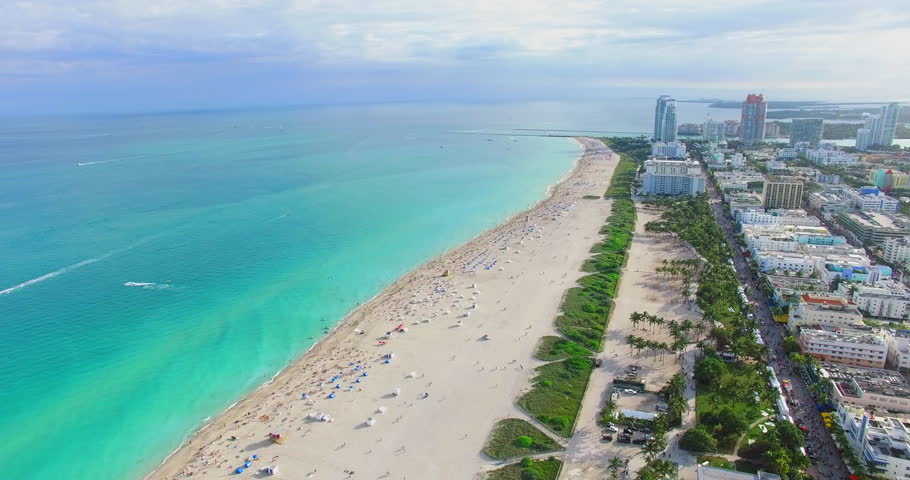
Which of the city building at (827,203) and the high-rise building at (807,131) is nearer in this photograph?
the city building at (827,203)

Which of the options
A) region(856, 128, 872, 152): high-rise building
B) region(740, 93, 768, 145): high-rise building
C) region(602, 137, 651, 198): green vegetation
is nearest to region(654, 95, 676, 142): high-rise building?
region(602, 137, 651, 198): green vegetation

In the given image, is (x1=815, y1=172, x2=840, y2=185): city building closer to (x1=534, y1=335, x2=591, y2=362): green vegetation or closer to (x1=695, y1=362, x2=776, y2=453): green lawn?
(x1=695, y1=362, x2=776, y2=453): green lawn

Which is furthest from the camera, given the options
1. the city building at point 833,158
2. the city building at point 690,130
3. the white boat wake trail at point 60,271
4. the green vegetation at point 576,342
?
the city building at point 690,130

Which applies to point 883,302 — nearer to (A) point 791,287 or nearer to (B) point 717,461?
(A) point 791,287

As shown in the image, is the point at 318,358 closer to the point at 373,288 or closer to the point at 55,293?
the point at 373,288

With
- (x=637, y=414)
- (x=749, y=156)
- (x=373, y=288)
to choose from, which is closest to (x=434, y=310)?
(x=373, y=288)

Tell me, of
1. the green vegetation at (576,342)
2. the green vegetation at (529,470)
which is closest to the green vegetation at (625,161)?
the green vegetation at (576,342)

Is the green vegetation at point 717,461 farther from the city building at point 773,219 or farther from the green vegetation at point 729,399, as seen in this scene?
the city building at point 773,219
